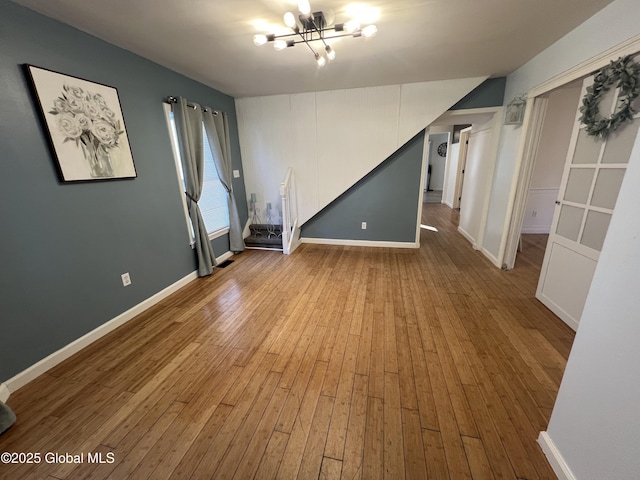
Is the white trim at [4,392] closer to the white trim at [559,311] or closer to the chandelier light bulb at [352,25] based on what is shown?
the chandelier light bulb at [352,25]

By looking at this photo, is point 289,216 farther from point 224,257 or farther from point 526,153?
point 526,153

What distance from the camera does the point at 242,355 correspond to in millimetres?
1911

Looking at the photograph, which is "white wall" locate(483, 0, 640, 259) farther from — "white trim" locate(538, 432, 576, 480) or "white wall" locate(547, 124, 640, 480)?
"white trim" locate(538, 432, 576, 480)

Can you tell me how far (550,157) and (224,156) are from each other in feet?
18.1

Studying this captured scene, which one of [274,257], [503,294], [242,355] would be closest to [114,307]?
[242,355]

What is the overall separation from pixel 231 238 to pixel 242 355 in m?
2.33

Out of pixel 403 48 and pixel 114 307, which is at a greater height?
pixel 403 48

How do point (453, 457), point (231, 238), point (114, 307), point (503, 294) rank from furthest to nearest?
1. point (231, 238)
2. point (503, 294)
3. point (114, 307)
4. point (453, 457)

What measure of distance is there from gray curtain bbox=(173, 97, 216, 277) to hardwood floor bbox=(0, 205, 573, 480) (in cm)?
60

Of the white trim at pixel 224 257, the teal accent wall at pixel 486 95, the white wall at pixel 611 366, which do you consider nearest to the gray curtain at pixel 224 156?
the white trim at pixel 224 257

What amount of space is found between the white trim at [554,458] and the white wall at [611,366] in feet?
0.07

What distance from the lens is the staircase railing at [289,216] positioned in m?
3.87

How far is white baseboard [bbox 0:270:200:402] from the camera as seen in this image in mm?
1628

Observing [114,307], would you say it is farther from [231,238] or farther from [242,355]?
[231,238]
